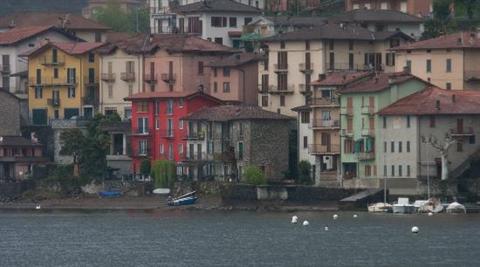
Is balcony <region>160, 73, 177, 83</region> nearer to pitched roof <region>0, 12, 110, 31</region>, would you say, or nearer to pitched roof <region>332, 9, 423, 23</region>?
pitched roof <region>332, 9, 423, 23</region>

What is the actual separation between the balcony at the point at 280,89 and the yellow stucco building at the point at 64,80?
15.4m

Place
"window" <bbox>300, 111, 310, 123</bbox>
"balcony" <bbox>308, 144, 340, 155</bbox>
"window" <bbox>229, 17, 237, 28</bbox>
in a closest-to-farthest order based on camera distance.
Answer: "balcony" <bbox>308, 144, 340, 155</bbox>
"window" <bbox>300, 111, 310, 123</bbox>
"window" <bbox>229, 17, 237, 28</bbox>

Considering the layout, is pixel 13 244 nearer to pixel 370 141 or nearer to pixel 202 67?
pixel 370 141

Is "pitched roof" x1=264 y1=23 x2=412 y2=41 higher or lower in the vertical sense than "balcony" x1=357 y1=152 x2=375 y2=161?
higher

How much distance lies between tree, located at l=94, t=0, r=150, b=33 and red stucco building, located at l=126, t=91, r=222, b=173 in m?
36.7

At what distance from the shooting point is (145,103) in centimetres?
15512

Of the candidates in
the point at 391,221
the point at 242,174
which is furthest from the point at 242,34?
the point at 391,221

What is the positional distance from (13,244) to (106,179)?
30.1 meters

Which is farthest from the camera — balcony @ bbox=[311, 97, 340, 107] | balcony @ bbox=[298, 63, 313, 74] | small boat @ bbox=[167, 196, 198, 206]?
balcony @ bbox=[298, 63, 313, 74]

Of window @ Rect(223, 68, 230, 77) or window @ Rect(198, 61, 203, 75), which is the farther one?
window @ Rect(198, 61, 203, 75)

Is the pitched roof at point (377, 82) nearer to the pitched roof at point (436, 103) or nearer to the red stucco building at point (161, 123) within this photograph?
the pitched roof at point (436, 103)

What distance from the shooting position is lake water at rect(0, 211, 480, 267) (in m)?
111

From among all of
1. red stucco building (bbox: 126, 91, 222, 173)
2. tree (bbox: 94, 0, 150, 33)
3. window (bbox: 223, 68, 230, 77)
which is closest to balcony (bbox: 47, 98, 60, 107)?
red stucco building (bbox: 126, 91, 222, 173)

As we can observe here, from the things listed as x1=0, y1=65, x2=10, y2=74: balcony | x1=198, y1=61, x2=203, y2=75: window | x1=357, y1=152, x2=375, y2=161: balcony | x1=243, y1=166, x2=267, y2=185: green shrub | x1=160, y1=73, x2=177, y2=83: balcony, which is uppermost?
x1=0, y1=65, x2=10, y2=74: balcony
